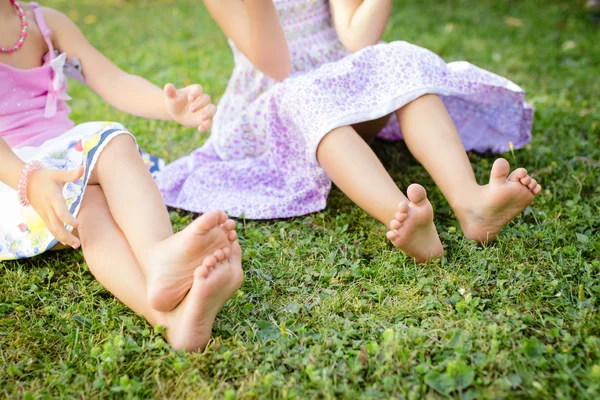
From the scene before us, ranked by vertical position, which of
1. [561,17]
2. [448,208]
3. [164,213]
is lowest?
[561,17]

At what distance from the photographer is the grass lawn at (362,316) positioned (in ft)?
3.80

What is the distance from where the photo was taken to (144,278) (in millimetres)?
1377

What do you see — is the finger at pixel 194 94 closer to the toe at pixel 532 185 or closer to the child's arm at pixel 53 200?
the child's arm at pixel 53 200

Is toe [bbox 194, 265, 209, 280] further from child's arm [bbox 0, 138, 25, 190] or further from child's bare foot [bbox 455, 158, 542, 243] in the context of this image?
child's bare foot [bbox 455, 158, 542, 243]

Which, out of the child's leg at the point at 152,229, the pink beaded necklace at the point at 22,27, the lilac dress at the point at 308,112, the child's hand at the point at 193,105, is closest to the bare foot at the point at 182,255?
the child's leg at the point at 152,229

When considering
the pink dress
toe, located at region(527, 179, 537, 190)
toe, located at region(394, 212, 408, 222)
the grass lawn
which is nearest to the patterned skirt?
the pink dress

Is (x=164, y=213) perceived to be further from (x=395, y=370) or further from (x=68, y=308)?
(x=395, y=370)

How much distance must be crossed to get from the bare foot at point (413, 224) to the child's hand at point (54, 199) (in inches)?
28.8

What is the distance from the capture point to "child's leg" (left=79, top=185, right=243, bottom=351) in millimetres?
1231

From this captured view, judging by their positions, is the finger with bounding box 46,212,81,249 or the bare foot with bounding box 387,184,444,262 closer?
the finger with bounding box 46,212,81,249

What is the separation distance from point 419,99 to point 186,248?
834 mm

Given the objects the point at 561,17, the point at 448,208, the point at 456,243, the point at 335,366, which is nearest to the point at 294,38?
the point at 448,208

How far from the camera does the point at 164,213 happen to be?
1.43 metres

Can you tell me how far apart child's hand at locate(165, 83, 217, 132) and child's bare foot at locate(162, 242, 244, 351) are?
0.38m
